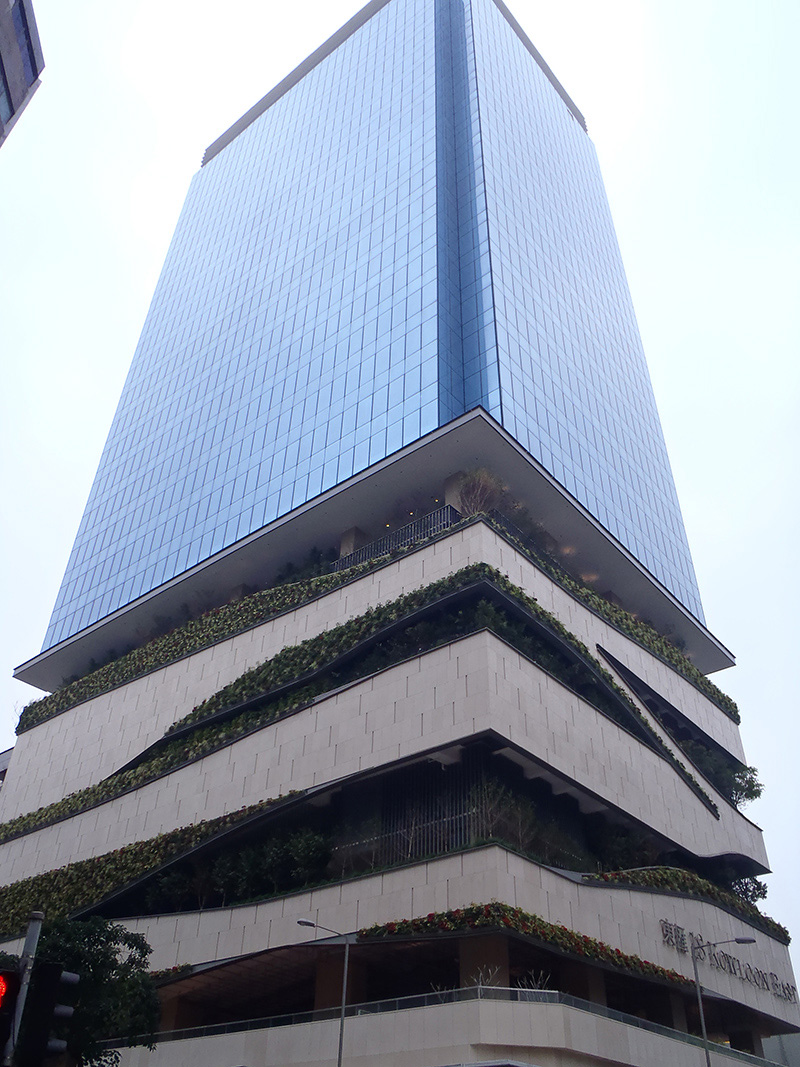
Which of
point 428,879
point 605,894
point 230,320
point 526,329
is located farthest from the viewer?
point 230,320

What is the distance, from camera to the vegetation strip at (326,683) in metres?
40.2

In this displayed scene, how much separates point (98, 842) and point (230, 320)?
4121cm

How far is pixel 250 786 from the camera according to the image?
40.1 m

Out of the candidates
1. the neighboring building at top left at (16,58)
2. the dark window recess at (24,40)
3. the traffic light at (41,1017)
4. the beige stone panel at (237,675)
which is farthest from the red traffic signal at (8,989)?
the dark window recess at (24,40)

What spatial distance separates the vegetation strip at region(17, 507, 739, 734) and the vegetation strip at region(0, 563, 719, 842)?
2879mm

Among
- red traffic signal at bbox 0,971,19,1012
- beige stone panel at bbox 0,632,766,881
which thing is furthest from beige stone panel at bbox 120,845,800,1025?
red traffic signal at bbox 0,971,19,1012

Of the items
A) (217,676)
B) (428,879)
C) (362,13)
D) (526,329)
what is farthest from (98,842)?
(362,13)

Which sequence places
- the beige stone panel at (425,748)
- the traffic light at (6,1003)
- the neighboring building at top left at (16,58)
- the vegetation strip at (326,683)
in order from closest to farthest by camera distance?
the traffic light at (6,1003), the beige stone panel at (425,748), the neighboring building at top left at (16,58), the vegetation strip at (326,683)

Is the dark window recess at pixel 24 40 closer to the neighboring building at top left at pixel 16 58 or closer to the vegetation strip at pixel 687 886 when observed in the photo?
the neighboring building at top left at pixel 16 58

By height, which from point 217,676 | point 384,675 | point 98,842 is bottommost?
point 98,842

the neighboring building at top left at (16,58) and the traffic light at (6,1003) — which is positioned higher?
the neighboring building at top left at (16,58)

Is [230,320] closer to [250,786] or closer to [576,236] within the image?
[576,236]

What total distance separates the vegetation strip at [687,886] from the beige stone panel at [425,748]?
234 cm

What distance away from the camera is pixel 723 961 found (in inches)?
1555
